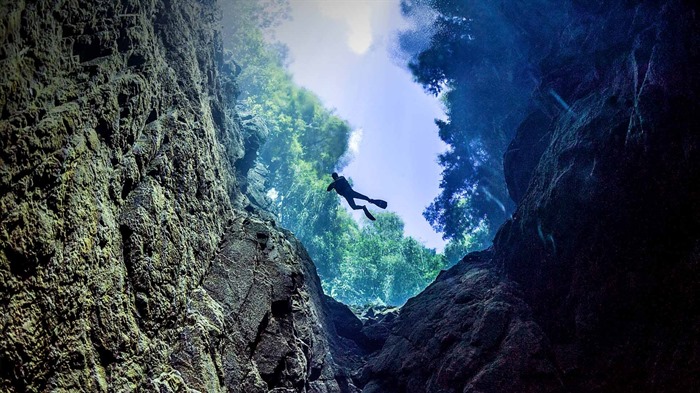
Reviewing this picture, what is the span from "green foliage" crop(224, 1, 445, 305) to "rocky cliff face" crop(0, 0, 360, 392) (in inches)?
931

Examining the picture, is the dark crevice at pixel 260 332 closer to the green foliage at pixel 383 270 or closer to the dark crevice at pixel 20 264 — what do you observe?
the dark crevice at pixel 20 264

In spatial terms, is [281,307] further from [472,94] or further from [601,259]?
[472,94]

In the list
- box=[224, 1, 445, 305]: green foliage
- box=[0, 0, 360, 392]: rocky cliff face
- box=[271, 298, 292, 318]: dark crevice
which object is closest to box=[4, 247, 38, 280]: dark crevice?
box=[0, 0, 360, 392]: rocky cliff face

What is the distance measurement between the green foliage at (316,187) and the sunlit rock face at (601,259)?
2104 cm

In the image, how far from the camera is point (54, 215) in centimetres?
472

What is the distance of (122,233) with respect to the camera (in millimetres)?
6172

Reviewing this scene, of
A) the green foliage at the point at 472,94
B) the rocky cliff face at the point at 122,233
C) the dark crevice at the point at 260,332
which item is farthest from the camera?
the green foliage at the point at 472,94

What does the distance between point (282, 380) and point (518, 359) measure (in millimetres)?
7044

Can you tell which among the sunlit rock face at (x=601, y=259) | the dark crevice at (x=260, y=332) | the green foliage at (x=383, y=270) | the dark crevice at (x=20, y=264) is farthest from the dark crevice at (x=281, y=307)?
the green foliage at (x=383, y=270)

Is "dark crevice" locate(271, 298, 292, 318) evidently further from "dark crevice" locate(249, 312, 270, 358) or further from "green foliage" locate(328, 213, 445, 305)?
"green foliage" locate(328, 213, 445, 305)

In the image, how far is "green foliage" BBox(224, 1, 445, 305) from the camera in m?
35.6

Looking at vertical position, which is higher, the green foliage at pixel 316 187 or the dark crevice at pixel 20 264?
the green foliage at pixel 316 187

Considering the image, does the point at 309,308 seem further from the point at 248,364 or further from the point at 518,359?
the point at 518,359

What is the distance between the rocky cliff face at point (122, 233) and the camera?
438 centimetres
